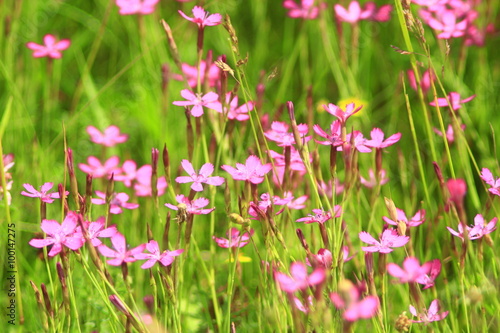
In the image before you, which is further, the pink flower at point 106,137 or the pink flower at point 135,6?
the pink flower at point 135,6

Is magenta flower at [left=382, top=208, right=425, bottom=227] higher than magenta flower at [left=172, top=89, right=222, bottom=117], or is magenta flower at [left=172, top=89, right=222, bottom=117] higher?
magenta flower at [left=172, top=89, right=222, bottom=117]

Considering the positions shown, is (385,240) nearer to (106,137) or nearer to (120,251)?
(120,251)

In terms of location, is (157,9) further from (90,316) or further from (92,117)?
(90,316)

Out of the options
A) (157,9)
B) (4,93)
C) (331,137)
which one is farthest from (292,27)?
(331,137)

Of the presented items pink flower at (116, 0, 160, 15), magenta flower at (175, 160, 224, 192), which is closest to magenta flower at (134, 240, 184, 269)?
magenta flower at (175, 160, 224, 192)

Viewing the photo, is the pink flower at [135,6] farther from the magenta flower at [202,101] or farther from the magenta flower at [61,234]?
the magenta flower at [61,234]

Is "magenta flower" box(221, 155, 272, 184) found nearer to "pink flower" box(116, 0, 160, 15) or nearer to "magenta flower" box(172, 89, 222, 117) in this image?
"magenta flower" box(172, 89, 222, 117)

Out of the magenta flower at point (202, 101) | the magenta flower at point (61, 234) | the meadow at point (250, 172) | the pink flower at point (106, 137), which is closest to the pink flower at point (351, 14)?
the meadow at point (250, 172)
